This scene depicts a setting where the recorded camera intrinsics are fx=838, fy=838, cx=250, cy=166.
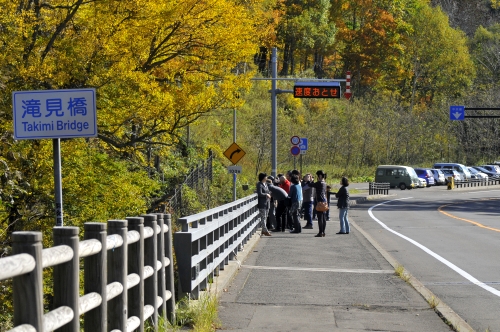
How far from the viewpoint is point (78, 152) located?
1808 centimetres

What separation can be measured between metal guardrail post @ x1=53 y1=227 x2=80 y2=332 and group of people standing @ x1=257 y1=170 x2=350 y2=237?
17.0m

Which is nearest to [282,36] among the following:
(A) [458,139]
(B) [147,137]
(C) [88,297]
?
(A) [458,139]

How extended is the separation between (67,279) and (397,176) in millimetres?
61170

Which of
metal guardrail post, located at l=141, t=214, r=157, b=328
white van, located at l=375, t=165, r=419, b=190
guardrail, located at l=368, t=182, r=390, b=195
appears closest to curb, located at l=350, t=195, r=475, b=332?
metal guardrail post, located at l=141, t=214, r=157, b=328

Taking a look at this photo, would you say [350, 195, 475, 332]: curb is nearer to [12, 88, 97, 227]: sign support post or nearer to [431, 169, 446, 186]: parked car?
[12, 88, 97, 227]: sign support post

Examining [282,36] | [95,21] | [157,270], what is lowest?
[157,270]

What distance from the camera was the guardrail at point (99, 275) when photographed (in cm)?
436

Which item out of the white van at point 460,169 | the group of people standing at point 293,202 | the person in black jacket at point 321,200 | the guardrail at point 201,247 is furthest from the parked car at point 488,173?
the guardrail at point 201,247

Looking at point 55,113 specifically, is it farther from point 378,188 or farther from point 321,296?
point 378,188

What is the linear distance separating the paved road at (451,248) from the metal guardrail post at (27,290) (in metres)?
6.22

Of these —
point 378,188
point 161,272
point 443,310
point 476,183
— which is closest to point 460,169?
point 476,183

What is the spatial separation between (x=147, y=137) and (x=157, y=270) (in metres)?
13.3

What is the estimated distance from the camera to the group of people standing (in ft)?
73.6

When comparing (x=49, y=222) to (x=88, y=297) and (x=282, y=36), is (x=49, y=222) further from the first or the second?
(x=282, y=36)
